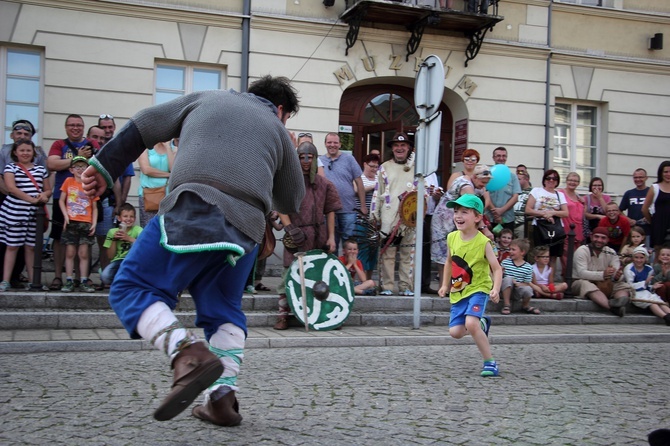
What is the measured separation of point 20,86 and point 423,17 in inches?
297

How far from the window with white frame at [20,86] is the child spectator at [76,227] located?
462 centimetres

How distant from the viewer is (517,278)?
10.5 meters

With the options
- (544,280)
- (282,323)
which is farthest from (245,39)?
(282,323)

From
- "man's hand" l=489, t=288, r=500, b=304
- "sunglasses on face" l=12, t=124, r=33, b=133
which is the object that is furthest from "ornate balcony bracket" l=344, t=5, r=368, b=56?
"man's hand" l=489, t=288, r=500, b=304

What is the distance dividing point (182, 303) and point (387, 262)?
299 centimetres

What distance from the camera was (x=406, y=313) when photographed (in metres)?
9.77

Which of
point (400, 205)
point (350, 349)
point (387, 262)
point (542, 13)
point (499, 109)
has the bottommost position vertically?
point (350, 349)

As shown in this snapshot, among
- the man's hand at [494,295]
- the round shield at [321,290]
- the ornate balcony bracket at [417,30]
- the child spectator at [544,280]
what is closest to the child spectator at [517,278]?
the child spectator at [544,280]

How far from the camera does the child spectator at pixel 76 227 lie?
9117 mm

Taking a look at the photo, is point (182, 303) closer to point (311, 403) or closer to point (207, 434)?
point (311, 403)

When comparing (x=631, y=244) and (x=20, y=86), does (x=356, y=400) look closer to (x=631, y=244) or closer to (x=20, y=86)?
(x=631, y=244)

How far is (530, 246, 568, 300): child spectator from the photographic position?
11094 mm

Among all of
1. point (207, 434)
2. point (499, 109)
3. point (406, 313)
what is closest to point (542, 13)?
point (499, 109)

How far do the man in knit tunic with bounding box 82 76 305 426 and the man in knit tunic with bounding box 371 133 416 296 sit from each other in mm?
6388
